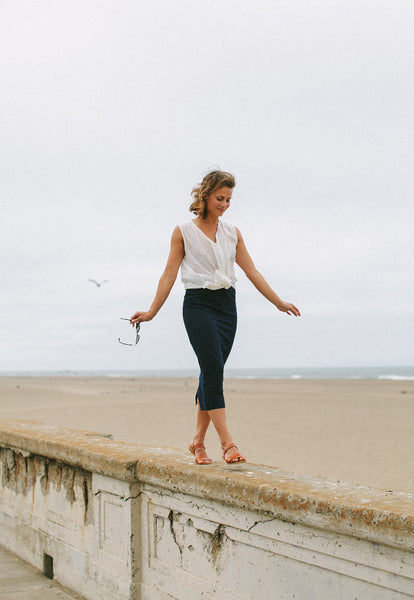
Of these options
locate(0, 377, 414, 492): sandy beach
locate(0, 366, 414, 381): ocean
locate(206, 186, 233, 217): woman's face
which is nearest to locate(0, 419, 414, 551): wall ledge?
locate(206, 186, 233, 217): woman's face

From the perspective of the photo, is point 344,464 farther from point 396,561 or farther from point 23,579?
point 396,561

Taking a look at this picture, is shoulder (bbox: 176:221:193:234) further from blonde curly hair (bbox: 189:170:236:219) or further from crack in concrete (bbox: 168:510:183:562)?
crack in concrete (bbox: 168:510:183:562)

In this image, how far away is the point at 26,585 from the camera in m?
3.68

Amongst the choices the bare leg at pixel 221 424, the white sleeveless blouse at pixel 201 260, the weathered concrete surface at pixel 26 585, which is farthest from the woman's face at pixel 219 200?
the weathered concrete surface at pixel 26 585

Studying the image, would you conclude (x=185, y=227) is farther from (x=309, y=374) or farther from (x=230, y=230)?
(x=309, y=374)

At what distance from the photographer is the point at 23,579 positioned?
3.80m

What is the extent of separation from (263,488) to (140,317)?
113 cm

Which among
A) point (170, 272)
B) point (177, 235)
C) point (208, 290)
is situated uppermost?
point (177, 235)

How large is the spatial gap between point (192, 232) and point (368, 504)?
1.64 meters

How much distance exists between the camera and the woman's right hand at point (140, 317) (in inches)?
116

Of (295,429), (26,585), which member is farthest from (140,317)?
(295,429)

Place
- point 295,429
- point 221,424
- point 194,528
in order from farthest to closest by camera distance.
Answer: point 295,429 < point 221,424 < point 194,528

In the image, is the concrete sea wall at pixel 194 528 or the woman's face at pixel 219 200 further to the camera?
the woman's face at pixel 219 200

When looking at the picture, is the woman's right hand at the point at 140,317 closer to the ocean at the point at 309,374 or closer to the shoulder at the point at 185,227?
the shoulder at the point at 185,227
